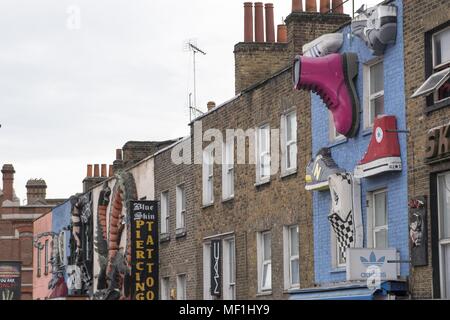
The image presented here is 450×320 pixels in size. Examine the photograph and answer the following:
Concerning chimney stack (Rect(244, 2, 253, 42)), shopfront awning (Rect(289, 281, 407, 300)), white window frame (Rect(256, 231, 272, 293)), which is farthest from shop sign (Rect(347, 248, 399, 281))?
chimney stack (Rect(244, 2, 253, 42))

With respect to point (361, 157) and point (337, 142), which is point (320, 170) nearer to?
point (337, 142)

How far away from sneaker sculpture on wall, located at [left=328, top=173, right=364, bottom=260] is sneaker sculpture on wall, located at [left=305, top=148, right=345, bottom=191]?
527mm

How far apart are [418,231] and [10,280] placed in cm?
5858

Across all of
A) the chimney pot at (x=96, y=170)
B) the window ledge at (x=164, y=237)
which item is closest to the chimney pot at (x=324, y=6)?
the window ledge at (x=164, y=237)

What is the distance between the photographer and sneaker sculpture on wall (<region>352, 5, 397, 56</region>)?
24266 millimetres

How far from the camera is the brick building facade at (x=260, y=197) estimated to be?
96.7 feet

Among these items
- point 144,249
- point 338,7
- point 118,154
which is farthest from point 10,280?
point 338,7

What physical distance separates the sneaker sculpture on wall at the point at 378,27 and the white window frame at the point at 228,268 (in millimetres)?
10410

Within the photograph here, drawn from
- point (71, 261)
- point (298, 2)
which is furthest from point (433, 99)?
point (71, 261)

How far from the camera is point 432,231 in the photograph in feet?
74.0

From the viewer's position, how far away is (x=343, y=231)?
2598cm

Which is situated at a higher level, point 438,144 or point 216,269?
point 438,144
